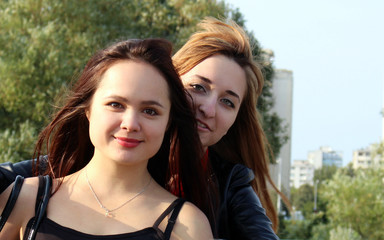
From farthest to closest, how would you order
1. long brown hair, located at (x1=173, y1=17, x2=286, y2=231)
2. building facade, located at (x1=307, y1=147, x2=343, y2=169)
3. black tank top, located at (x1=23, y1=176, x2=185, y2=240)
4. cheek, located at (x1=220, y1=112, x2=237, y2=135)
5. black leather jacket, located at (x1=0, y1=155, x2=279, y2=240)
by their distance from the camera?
building facade, located at (x1=307, y1=147, x2=343, y2=169)
long brown hair, located at (x1=173, y1=17, x2=286, y2=231)
cheek, located at (x1=220, y1=112, x2=237, y2=135)
black leather jacket, located at (x1=0, y1=155, x2=279, y2=240)
black tank top, located at (x1=23, y1=176, x2=185, y2=240)

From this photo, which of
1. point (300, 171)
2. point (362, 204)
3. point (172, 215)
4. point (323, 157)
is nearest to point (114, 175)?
point (172, 215)

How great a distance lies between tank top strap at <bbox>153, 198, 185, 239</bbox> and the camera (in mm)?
2395

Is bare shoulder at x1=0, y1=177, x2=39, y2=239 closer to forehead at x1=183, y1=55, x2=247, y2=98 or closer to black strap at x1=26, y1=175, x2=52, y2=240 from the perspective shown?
black strap at x1=26, y1=175, x2=52, y2=240

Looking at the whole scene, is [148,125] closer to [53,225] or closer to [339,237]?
[53,225]

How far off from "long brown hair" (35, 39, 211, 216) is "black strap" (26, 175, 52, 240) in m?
0.28

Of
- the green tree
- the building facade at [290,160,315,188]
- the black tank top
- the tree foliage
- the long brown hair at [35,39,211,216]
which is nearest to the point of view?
the black tank top

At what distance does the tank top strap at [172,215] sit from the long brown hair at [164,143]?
11.3 inches

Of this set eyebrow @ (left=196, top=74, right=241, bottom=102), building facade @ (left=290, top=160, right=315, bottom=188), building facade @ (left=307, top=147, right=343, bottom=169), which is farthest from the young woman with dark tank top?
building facade @ (left=290, top=160, right=315, bottom=188)

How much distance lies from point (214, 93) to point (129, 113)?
0.87 meters

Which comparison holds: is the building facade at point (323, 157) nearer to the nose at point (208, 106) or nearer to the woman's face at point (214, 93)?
the woman's face at point (214, 93)

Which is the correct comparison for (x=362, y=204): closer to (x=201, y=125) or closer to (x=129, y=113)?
(x=201, y=125)

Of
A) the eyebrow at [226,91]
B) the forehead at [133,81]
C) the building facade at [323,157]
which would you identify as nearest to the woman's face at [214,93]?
the eyebrow at [226,91]

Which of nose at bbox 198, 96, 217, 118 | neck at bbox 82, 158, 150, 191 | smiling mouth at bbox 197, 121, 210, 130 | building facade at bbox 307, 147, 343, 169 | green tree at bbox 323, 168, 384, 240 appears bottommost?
building facade at bbox 307, 147, 343, 169

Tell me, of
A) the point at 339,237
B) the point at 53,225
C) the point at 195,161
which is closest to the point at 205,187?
the point at 195,161
